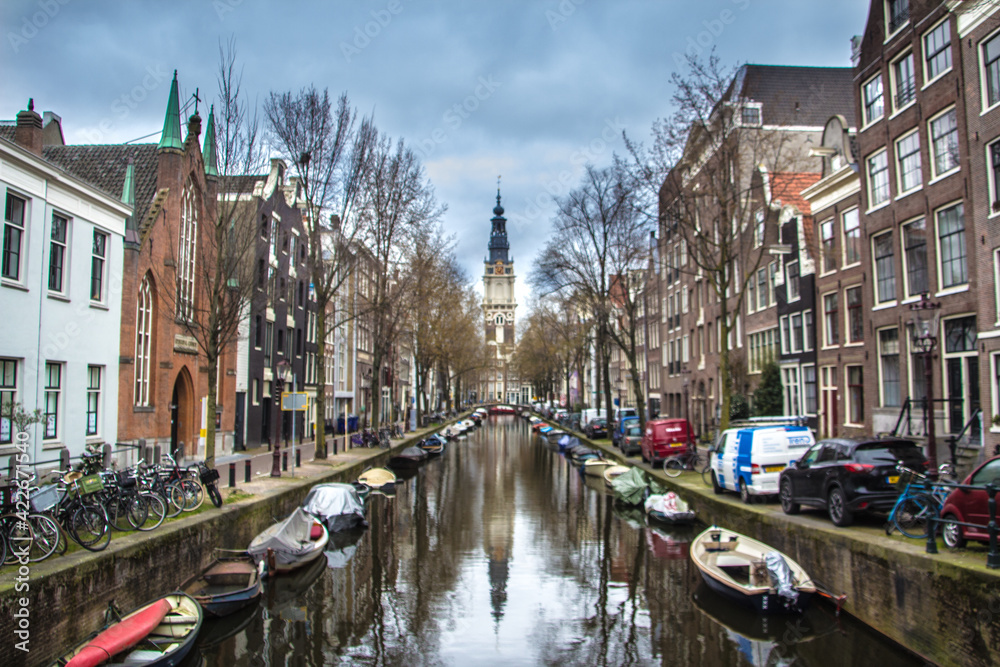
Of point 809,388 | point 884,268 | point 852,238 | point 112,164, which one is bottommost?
point 809,388

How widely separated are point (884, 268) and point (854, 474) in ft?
47.0

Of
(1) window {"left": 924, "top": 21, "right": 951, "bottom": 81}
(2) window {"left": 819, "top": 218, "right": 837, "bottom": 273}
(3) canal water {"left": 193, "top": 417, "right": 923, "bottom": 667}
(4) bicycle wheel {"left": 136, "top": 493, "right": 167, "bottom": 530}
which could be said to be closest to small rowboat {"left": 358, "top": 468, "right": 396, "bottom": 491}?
(3) canal water {"left": 193, "top": 417, "right": 923, "bottom": 667}

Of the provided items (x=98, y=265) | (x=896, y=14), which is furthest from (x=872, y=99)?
(x=98, y=265)

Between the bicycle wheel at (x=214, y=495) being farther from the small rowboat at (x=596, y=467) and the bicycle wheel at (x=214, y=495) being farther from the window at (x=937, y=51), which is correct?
the window at (x=937, y=51)

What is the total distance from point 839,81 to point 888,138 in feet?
77.6

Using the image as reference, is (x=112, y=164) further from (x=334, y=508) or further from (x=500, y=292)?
(x=500, y=292)

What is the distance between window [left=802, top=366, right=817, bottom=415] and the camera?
32406 mm

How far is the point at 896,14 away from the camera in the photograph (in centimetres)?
2433

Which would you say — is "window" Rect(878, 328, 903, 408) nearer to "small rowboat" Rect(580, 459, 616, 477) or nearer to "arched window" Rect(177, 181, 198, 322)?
"small rowboat" Rect(580, 459, 616, 477)

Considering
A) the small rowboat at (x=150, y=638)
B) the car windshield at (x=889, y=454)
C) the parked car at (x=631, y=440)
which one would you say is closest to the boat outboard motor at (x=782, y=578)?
the car windshield at (x=889, y=454)

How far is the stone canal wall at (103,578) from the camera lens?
966 cm

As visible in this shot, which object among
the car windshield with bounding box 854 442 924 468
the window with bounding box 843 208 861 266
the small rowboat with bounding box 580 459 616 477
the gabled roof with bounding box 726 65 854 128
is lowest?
the small rowboat with bounding box 580 459 616 477

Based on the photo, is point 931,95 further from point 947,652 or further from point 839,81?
point 839,81

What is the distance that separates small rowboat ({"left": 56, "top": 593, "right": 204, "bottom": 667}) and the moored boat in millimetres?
3697
